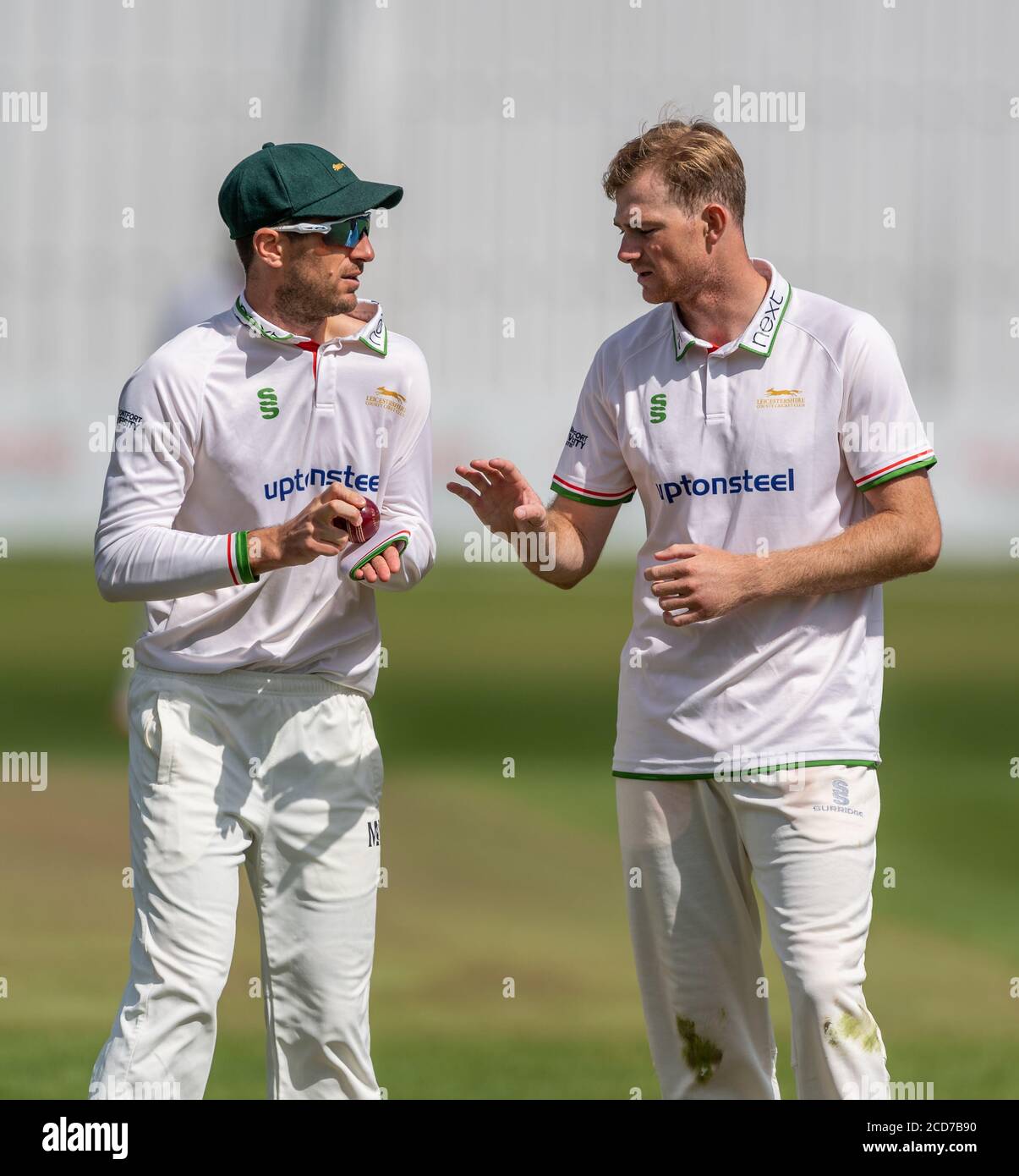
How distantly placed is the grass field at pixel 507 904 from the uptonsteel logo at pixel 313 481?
2530mm

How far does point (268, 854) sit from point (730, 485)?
52.4 inches

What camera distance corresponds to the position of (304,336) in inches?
151

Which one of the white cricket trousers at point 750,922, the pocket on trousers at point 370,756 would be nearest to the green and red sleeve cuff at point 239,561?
the pocket on trousers at point 370,756

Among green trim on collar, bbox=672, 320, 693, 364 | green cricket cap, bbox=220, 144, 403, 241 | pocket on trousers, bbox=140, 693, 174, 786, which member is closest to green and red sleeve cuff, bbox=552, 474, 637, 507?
green trim on collar, bbox=672, 320, 693, 364

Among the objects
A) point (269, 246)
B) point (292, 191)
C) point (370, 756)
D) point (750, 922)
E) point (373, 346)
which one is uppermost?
point (292, 191)

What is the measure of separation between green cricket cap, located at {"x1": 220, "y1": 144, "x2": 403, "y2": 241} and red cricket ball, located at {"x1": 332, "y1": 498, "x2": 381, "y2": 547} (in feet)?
2.20

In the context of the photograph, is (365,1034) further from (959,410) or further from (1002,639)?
(1002,639)

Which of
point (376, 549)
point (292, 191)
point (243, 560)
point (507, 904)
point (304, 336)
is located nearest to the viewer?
point (243, 560)

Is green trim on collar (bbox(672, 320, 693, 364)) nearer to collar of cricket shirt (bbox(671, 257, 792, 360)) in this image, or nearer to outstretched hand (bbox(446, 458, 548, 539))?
collar of cricket shirt (bbox(671, 257, 792, 360))

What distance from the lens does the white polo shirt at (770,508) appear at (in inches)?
147

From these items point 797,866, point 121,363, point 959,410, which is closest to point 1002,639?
point 959,410

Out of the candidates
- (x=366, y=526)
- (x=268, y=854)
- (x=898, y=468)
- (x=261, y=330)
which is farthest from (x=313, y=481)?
(x=898, y=468)

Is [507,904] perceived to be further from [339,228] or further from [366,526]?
[339,228]

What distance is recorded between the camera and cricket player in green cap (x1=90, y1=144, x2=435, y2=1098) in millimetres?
3666
